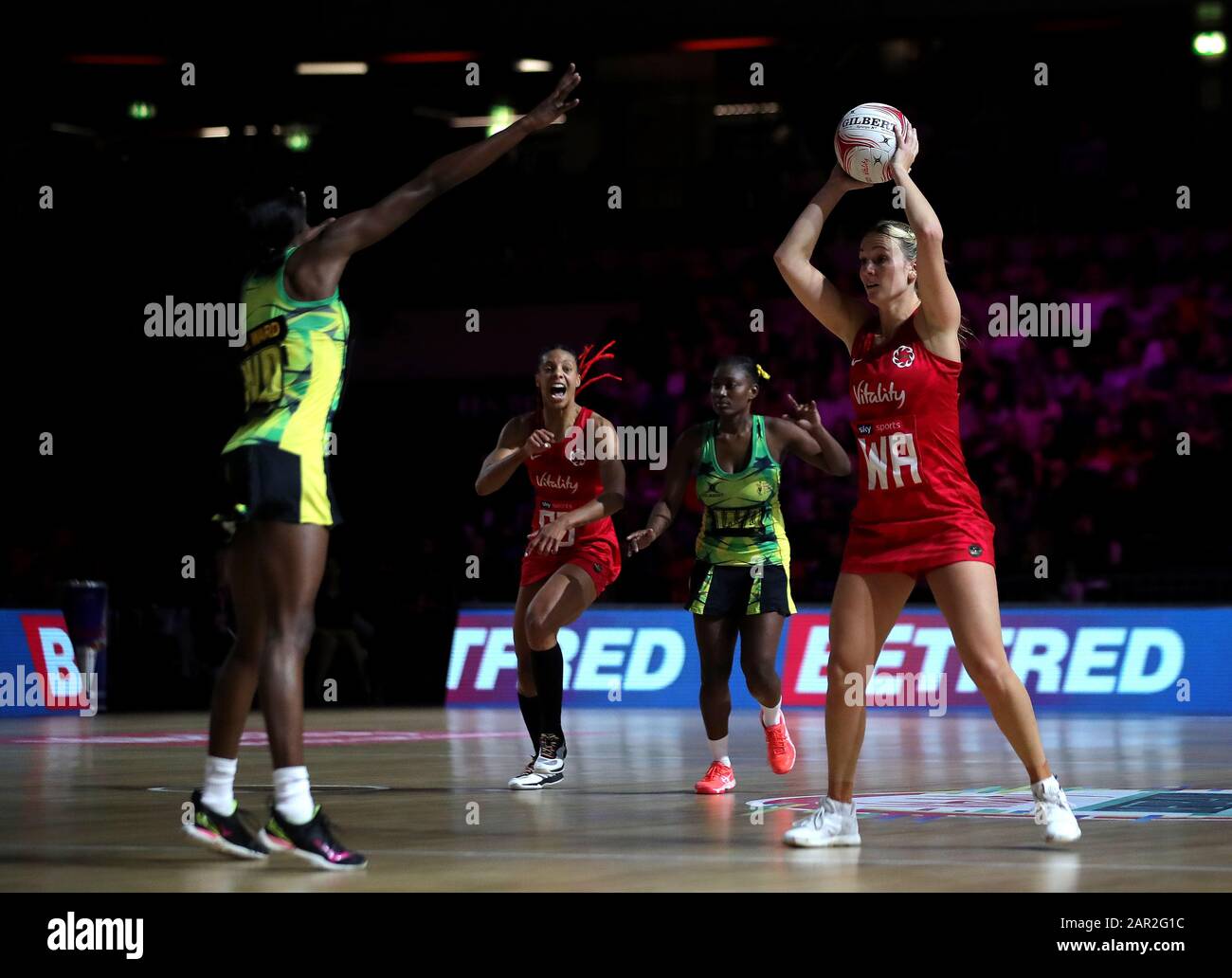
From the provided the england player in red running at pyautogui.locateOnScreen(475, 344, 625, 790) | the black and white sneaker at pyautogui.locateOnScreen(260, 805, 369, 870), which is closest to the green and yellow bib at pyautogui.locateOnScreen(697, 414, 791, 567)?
the england player in red running at pyautogui.locateOnScreen(475, 344, 625, 790)

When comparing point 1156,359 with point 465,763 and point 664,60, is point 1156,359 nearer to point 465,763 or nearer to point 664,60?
point 664,60

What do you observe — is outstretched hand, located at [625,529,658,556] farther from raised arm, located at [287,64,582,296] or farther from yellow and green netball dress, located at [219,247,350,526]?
raised arm, located at [287,64,582,296]

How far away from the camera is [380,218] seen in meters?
6.25

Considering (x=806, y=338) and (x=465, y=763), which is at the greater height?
(x=806, y=338)

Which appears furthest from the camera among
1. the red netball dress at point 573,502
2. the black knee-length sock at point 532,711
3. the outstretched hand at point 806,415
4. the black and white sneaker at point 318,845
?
the black knee-length sock at point 532,711

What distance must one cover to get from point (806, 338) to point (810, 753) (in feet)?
37.2

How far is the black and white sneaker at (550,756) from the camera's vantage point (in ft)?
32.1

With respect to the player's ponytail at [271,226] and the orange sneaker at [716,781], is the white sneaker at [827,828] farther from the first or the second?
the player's ponytail at [271,226]

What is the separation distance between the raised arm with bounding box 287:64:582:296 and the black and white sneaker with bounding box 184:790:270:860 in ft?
6.05

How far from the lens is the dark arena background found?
17.3 metres

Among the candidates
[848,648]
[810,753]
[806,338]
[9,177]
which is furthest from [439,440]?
[848,648]

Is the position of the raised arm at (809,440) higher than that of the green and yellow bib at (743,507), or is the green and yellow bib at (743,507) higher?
the raised arm at (809,440)

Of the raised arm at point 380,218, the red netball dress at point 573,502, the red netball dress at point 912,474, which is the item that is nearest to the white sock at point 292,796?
the raised arm at point 380,218

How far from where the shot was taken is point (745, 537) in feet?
33.2
